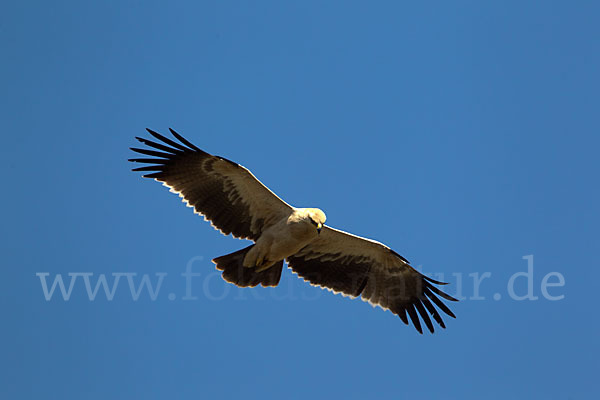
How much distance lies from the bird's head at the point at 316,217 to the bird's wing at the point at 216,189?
49 cm

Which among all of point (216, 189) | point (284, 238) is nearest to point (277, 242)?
point (284, 238)

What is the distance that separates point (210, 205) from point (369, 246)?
7.62ft

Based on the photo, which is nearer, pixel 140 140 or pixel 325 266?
Answer: pixel 140 140

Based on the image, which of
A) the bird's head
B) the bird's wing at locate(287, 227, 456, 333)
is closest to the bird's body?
the bird's head

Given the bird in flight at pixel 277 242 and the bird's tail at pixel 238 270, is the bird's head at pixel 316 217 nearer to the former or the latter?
the bird in flight at pixel 277 242

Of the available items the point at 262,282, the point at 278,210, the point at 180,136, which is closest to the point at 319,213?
the point at 278,210

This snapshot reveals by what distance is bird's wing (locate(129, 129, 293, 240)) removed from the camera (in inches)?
400

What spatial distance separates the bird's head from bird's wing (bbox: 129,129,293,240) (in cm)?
49

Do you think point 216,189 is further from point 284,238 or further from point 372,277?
point 372,277

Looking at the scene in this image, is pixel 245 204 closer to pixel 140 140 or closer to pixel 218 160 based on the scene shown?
pixel 218 160

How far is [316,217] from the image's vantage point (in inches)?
384

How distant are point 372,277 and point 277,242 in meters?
1.78

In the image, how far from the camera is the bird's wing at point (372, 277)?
10836 mm

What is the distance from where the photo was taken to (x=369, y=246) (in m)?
10.7
